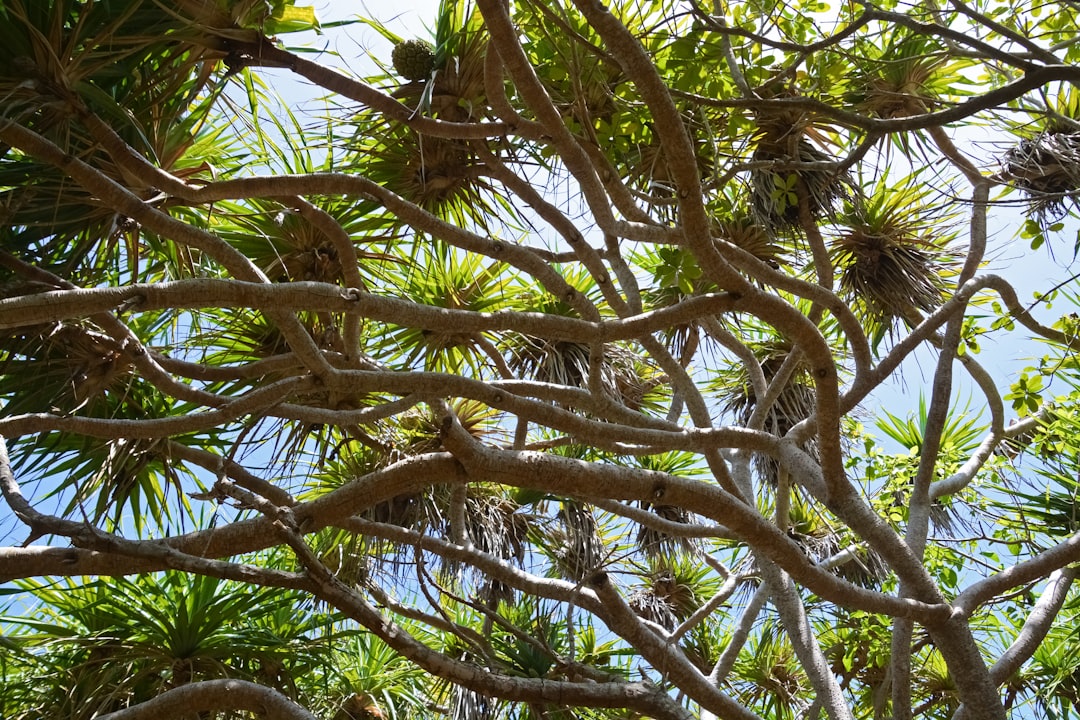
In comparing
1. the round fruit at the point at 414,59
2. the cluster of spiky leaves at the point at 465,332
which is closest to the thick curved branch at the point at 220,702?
the cluster of spiky leaves at the point at 465,332

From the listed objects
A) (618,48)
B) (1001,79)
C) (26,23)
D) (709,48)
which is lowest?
(618,48)

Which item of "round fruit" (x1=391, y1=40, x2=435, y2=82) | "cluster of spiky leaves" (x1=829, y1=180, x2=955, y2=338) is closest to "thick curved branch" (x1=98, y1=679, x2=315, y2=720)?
"round fruit" (x1=391, y1=40, x2=435, y2=82)

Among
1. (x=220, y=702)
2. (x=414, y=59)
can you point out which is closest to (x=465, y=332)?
(x=220, y=702)

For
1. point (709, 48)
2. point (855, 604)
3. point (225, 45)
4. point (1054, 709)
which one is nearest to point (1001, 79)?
point (709, 48)

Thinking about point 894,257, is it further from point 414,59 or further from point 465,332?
point 465,332

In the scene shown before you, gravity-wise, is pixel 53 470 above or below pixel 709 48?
below

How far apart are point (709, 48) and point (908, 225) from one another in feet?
7.83

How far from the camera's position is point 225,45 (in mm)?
2715

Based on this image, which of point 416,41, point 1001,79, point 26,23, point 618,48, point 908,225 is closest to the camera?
point 618,48

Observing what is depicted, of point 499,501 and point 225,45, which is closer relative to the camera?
point 225,45

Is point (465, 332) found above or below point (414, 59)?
below

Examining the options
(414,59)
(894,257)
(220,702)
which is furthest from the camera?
(894,257)

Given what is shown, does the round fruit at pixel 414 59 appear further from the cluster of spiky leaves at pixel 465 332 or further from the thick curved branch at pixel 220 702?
the thick curved branch at pixel 220 702

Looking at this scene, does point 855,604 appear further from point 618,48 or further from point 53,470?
point 53,470
